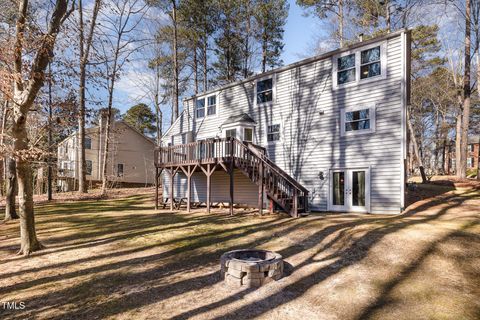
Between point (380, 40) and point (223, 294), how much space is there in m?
11.5

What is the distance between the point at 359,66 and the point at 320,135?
11.0 ft

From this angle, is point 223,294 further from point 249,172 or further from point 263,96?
point 263,96

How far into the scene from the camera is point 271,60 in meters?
27.5

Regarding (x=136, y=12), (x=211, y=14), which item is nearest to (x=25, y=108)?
(x=136, y=12)

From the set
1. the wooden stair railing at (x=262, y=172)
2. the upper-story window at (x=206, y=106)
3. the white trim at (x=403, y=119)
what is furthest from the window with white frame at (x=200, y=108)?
the white trim at (x=403, y=119)

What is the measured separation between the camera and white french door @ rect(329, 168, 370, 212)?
12.1 metres

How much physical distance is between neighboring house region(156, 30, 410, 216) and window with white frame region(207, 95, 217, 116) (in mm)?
805

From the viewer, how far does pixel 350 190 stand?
1251 centimetres

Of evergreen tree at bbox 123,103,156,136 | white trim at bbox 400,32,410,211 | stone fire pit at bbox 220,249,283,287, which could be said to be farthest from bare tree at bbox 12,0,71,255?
evergreen tree at bbox 123,103,156,136

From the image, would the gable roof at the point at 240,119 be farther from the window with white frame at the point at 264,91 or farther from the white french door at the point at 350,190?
the white french door at the point at 350,190

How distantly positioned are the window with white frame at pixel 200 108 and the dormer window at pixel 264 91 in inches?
163

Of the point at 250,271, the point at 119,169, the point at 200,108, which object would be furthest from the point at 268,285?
the point at 119,169

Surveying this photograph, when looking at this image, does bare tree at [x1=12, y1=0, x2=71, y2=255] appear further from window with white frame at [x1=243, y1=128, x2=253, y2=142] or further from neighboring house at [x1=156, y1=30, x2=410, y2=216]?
window with white frame at [x1=243, y1=128, x2=253, y2=142]

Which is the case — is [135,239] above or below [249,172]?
below
